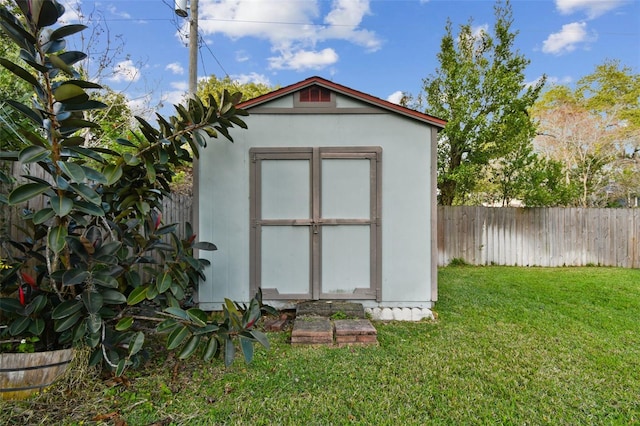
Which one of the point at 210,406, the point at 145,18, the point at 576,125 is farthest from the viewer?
the point at 576,125

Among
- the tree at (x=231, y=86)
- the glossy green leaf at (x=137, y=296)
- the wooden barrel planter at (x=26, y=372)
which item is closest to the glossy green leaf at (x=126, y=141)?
the glossy green leaf at (x=137, y=296)

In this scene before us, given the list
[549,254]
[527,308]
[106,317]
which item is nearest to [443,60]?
[549,254]

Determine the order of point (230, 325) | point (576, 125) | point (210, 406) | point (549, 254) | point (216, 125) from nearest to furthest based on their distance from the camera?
point (210, 406)
point (230, 325)
point (216, 125)
point (549, 254)
point (576, 125)

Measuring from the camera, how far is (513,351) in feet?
9.88

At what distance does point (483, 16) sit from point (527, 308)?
718cm

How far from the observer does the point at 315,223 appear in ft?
13.0

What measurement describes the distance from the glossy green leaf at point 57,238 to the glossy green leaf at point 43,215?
91 mm

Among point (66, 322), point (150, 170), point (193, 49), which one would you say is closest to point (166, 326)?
point (66, 322)

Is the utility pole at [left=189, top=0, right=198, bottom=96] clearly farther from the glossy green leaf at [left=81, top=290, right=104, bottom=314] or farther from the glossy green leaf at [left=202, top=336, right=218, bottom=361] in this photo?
the glossy green leaf at [left=202, top=336, right=218, bottom=361]

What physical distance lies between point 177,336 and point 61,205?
1146 millimetres

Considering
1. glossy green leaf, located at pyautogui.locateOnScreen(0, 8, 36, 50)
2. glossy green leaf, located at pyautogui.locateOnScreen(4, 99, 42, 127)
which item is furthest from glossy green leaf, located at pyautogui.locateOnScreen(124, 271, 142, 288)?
glossy green leaf, located at pyautogui.locateOnScreen(0, 8, 36, 50)

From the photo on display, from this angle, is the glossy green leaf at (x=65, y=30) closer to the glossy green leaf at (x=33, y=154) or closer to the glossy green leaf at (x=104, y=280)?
the glossy green leaf at (x=33, y=154)

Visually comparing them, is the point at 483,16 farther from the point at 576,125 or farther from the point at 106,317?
the point at 106,317

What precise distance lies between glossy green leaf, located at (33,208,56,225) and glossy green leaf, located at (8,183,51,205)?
4.5 inches
